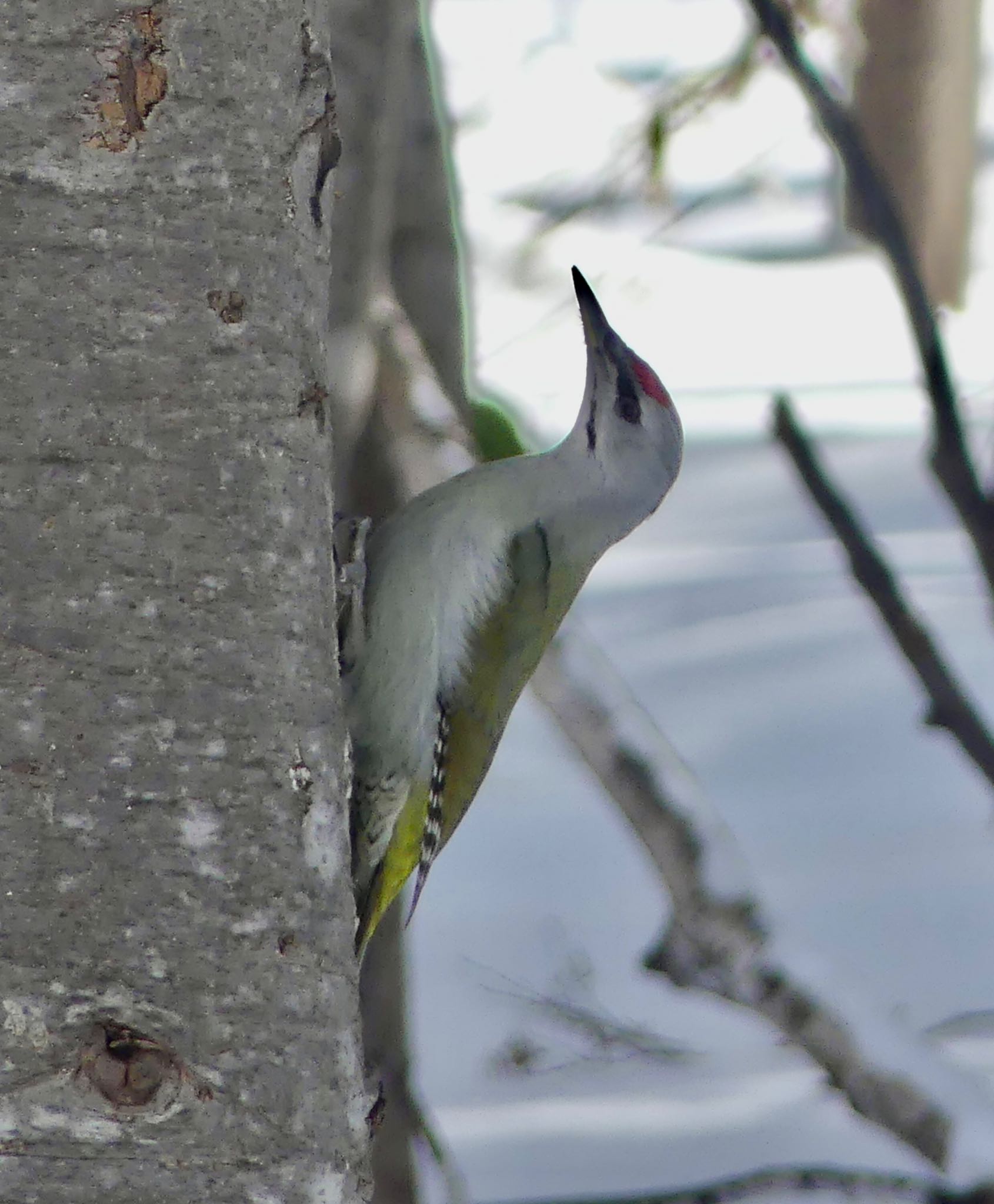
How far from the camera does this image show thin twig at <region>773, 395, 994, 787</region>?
1.55 m

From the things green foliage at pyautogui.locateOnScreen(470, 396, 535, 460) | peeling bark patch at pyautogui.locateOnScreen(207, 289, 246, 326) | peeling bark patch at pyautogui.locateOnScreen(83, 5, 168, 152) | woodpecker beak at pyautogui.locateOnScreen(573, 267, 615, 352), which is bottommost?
green foliage at pyautogui.locateOnScreen(470, 396, 535, 460)

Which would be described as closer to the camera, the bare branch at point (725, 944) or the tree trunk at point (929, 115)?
the bare branch at point (725, 944)

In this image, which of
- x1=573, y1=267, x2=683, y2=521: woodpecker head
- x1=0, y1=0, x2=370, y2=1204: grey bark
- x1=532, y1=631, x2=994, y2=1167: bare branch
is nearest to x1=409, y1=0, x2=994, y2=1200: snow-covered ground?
x1=532, y1=631, x2=994, y2=1167: bare branch

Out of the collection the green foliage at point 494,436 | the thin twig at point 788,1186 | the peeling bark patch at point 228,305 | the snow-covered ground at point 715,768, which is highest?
the peeling bark patch at point 228,305

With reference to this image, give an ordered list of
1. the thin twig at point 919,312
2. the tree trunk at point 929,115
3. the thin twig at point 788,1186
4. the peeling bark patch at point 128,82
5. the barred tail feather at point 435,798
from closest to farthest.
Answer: the peeling bark patch at point 128,82
the thin twig at point 919,312
the thin twig at point 788,1186
the barred tail feather at point 435,798
the tree trunk at point 929,115

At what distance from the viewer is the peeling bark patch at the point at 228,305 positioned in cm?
126

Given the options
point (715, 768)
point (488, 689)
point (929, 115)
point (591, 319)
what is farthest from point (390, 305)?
point (929, 115)

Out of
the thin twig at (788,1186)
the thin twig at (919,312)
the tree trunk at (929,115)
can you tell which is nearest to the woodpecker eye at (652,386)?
the thin twig at (919,312)

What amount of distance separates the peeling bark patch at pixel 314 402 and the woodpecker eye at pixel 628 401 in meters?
1.41

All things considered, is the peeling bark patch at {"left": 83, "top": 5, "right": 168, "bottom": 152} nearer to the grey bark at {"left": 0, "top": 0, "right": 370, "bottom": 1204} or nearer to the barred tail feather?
the grey bark at {"left": 0, "top": 0, "right": 370, "bottom": 1204}

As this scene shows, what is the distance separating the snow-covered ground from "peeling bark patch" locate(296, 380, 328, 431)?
1.13 metres

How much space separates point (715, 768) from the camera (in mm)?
6047

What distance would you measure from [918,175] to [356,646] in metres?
10.3

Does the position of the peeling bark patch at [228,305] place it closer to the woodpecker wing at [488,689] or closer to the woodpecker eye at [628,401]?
the woodpecker wing at [488,689]
